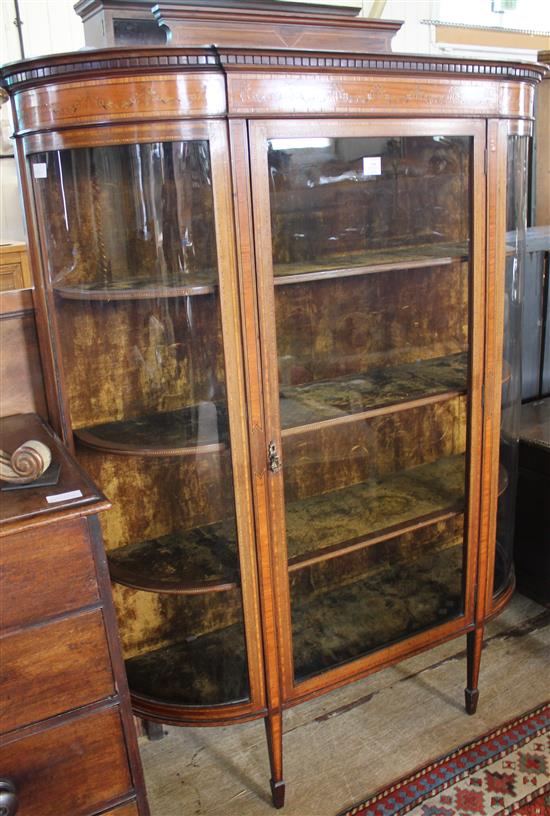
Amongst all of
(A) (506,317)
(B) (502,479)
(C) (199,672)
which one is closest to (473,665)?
(B) (502,479)

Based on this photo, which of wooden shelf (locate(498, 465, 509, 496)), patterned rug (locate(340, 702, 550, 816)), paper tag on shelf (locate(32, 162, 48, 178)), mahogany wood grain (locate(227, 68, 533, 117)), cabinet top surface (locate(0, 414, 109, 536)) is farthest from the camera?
wooden shelf (locate(498, 465, 509, 496))

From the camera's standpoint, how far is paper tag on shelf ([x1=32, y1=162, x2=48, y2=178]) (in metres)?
1.22

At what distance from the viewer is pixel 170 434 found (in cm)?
134

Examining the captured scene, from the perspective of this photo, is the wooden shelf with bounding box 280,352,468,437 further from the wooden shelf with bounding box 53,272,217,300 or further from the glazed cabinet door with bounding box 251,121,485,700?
the wooden shelf with bounding box 53,272,217,300

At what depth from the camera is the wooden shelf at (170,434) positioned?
129cm

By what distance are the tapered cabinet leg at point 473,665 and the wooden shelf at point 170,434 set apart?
0.80 metres

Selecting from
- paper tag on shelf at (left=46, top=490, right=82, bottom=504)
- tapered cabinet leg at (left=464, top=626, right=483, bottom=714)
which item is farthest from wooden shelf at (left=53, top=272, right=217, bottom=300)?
tapered cabinet leg at (left=464, top=626, right=483, bottom=714)

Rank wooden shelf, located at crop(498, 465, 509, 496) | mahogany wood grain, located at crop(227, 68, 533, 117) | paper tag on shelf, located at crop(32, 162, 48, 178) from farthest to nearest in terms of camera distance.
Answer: wooden shelf, located at crop(498, 465, 509, 496) < paper tag on shelf, located at crop(32, 162, 48, 178) < mahogany wood grain, located at crop(227, 68, 533, 117)

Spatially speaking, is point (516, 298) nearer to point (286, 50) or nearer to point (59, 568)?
point (286, 50)

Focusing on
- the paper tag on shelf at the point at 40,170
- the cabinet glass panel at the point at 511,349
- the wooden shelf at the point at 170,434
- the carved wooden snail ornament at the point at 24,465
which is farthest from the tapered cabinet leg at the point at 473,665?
the paper tag on shelf at the point at 40,170

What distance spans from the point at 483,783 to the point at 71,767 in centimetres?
87

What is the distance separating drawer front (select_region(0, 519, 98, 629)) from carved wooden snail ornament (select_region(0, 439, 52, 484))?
0.11 meters

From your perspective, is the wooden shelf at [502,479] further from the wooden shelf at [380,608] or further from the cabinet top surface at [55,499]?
the cabinet top surface at [55,499]

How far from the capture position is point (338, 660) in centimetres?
150
